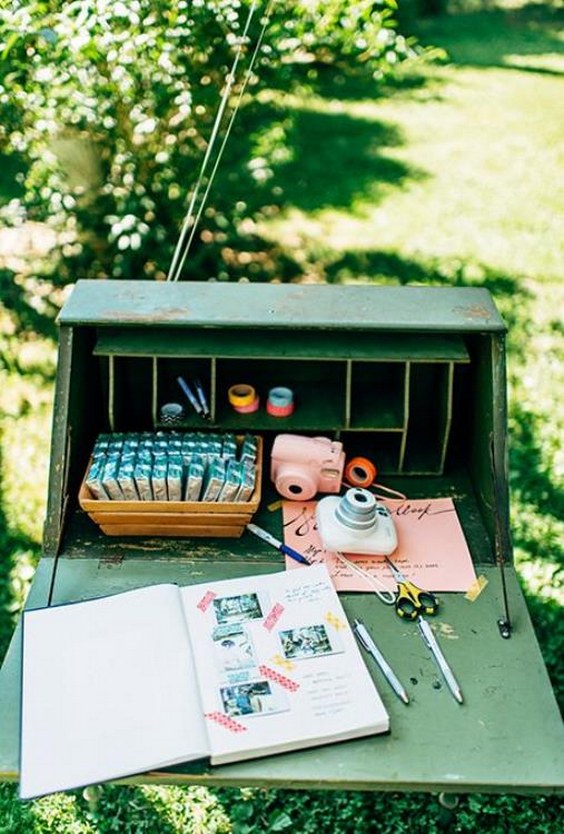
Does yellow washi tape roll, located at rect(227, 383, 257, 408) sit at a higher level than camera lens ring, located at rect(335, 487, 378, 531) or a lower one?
higher

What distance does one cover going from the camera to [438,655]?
5.66 feet

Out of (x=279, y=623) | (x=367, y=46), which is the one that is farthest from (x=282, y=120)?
(x=279, y=623)

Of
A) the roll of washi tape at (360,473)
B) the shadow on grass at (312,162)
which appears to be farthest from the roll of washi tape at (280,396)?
the shadow on grass at (312,162)

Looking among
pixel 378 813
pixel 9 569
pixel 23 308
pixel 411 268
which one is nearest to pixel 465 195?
pixel 411 268

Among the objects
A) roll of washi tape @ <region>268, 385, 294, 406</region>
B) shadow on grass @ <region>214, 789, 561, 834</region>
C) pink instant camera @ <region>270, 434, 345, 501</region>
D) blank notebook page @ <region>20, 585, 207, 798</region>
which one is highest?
roll of washi tape @ <region>268, 385, 294, 406</region>

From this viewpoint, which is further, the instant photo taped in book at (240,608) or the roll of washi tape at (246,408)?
the roll of washi tape at (246,408)

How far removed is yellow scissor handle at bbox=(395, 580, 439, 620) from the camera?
72.1 inches

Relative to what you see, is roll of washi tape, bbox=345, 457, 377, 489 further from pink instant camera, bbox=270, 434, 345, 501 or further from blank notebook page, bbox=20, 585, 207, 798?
blank notebook page, bbox=20, 585, 207, 798

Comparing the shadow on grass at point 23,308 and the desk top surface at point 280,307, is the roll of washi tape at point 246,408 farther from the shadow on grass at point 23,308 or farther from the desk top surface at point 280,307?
the shadow on grass at point 23,308

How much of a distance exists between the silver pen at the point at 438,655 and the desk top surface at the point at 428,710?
14 millimetres

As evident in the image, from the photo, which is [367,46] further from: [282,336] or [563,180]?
[563,180]

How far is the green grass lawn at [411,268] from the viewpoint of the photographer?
7.79 ft

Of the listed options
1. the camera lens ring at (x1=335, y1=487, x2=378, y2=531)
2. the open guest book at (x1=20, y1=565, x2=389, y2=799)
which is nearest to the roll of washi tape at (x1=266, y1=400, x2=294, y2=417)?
the camera lens ring at (x1=335, y1=487, x2=378, y2=531)

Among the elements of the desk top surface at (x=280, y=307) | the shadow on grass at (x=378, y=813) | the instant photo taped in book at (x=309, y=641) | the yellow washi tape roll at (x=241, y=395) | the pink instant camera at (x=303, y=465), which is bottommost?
the shadow on grass at (x=378, y=813)
